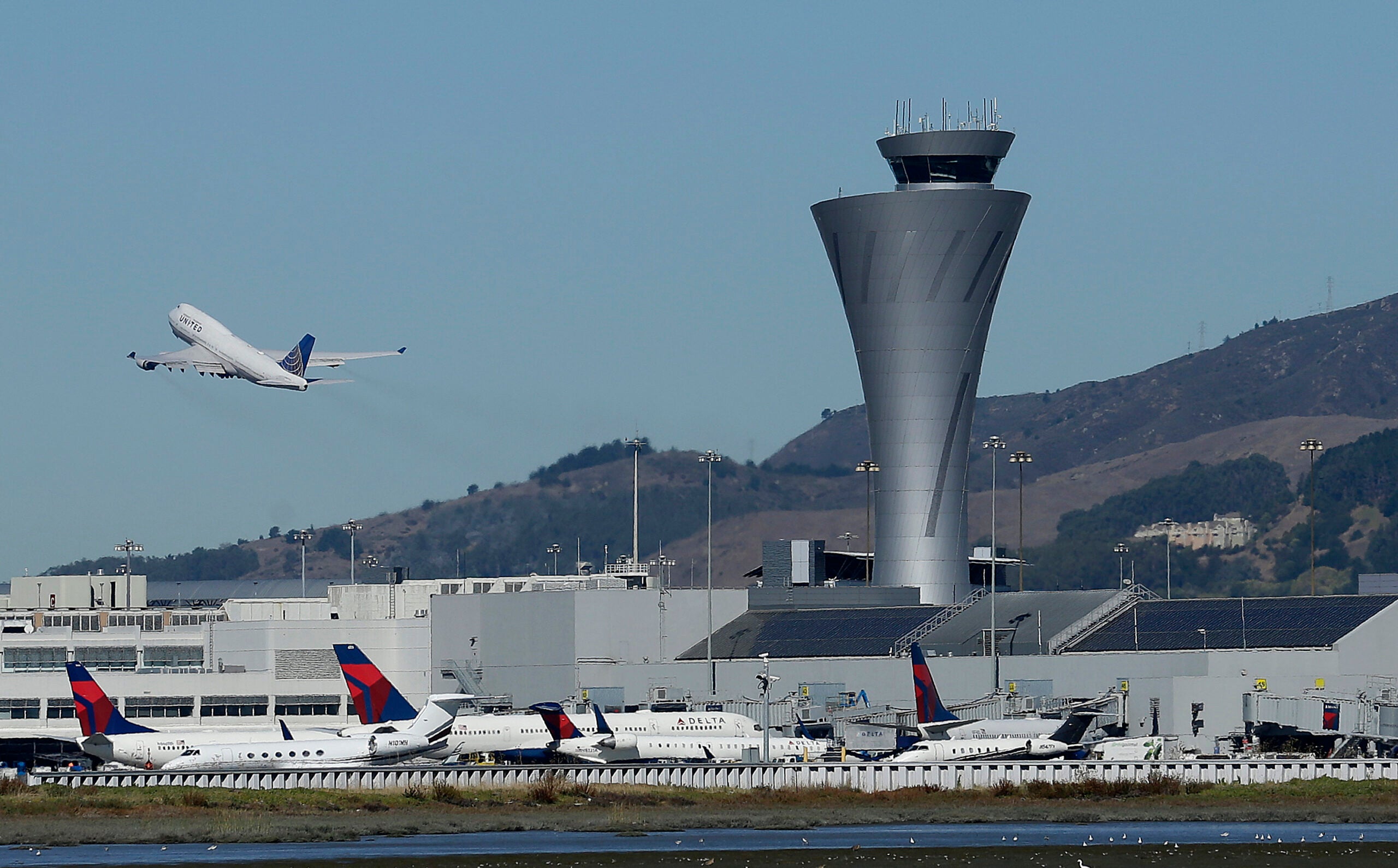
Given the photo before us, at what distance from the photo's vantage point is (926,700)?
11194cm

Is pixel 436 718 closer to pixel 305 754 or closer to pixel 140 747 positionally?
pixel 305 754

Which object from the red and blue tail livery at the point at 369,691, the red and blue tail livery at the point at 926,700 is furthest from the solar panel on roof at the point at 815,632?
the red and blue tail livery at the point at 369,691

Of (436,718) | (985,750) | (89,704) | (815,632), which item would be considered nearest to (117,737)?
(89,704)

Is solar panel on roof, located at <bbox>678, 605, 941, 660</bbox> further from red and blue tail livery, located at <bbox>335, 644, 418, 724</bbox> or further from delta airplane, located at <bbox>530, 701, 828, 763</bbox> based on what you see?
delta airplane, located at <bbox>530, 701, 828, 763</bbox>

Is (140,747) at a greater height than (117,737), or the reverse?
(117,737)

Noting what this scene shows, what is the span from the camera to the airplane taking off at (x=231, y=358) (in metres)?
134

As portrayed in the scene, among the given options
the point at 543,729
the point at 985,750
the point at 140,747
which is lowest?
the point at 985,750

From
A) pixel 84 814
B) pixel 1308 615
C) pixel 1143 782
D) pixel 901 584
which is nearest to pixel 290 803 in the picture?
pixel 84 814

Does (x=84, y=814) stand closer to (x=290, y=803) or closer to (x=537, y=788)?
(x=290, y=803)

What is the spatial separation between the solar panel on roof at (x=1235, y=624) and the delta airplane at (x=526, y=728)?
35455 mm

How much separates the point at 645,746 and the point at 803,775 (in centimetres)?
1266

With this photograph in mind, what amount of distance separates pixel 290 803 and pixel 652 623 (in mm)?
Result: 63323

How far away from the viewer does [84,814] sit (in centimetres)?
8356

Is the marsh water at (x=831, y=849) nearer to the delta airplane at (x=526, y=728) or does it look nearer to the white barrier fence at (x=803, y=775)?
the white barrier fence at (x=803, y=775)
